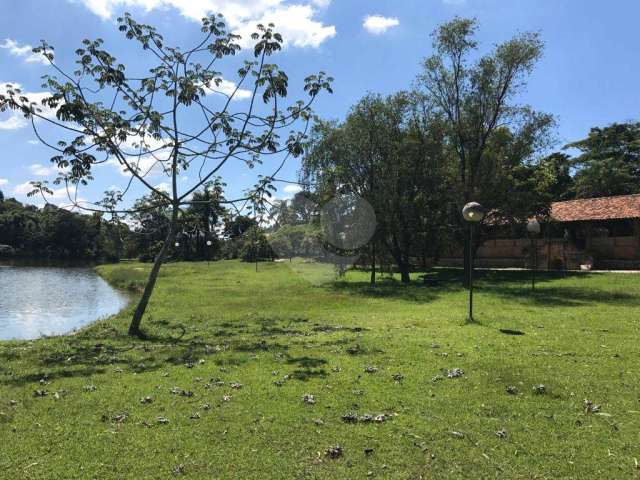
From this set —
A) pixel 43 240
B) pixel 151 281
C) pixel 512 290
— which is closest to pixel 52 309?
pixel 151 281

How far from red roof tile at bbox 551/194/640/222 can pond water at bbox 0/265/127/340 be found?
27960 mm

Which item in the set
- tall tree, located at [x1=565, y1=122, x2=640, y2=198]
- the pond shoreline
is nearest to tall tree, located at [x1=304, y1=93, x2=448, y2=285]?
the pond shoreline

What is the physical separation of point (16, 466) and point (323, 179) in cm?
2325

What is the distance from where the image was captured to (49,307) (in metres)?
20.1

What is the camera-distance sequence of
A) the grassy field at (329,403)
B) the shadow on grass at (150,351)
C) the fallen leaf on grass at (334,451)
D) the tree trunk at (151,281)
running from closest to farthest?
the grassy field at (329,403)
the fallen leaf on grass at (334,451)
the shadow on grass at (150,351)
the tree trunk at (151,281)

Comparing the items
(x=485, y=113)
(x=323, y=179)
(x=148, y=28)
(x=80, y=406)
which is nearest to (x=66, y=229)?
(x=323, y=179)

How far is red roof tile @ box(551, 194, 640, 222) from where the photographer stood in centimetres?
2927

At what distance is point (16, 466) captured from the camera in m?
3.88

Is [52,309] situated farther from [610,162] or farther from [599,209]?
[610,162]

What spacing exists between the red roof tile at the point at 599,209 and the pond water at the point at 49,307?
28.0m

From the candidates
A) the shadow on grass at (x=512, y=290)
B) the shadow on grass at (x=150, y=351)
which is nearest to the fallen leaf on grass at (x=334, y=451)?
the shadow on grass at (x=150, y=351)

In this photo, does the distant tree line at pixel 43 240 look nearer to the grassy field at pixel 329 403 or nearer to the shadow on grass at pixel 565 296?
the shadow on grass at pixel 565 296

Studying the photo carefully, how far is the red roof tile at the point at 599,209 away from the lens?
29266mm

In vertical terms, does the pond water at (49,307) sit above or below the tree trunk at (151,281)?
below
